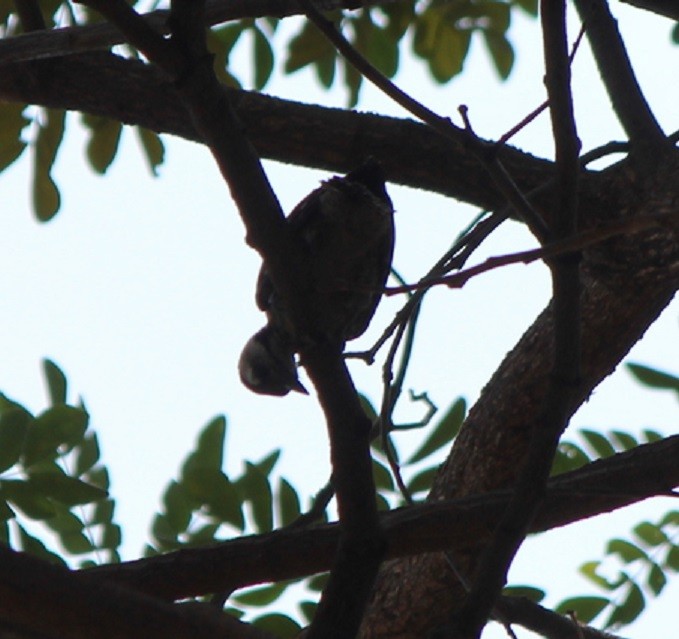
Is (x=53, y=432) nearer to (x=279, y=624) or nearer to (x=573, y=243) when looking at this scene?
(x=279, y=624)

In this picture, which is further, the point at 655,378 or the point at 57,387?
the point at 655,378

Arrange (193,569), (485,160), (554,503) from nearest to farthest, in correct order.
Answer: (485,160) → (193,569) → (554,503)

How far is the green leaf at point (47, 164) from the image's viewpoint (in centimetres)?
416

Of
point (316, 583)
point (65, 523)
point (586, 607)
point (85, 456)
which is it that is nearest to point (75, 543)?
point (65, 523)

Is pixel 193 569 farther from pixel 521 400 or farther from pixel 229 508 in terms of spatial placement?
pixel 521 400

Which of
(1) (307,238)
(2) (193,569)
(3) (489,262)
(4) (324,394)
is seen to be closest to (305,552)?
(2) (193,569)

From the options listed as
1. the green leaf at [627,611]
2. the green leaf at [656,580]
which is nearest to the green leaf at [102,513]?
the green leaf at [627,611]

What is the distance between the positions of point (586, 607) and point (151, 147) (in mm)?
2256

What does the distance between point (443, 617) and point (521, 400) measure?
2.39 feet

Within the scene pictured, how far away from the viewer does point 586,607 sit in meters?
3.93

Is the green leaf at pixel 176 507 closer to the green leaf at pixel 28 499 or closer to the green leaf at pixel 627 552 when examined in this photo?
the green leaf at pixel 28 499

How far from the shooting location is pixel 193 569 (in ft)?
8.56

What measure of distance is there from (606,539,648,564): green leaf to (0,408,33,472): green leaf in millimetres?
2166

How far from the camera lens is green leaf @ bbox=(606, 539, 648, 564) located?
13.5ft
